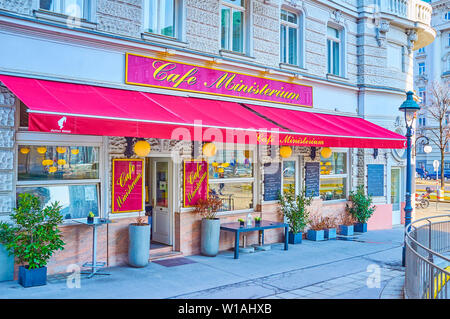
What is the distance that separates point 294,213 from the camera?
1221cm

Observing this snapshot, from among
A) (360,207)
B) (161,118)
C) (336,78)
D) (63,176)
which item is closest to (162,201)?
(63,176)

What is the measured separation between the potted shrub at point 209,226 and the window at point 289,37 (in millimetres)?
5318

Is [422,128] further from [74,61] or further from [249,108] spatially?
[74,61]

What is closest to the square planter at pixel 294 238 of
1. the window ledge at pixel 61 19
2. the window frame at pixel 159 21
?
the window frame at pixel 159 21

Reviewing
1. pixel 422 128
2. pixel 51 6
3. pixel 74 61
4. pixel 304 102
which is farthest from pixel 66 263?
pixel 422 128

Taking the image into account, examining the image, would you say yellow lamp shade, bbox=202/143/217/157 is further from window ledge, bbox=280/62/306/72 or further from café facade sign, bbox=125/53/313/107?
window ledge, bbox=280/62/306/72

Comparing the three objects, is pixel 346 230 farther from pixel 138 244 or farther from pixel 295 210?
pixel 138 244

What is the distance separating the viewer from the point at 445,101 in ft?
99.3

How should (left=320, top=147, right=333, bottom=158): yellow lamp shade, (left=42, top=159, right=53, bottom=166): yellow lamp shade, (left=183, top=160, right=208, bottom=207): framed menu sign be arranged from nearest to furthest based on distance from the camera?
1. (left=42, top=159, right=53, bottom=166): yellow lamp shade
2. (left=183, top=160, right=208, bottom=207): framed menu sign
3. (left=320, top=147, right=333, bottom=158): yellow lamp shade

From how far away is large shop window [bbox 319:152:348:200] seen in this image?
1428cm

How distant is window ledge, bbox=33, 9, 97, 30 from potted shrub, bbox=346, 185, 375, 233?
995cm

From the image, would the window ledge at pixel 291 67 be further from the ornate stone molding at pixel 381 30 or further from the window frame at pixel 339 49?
the ornate stone molding at pixel 381 30

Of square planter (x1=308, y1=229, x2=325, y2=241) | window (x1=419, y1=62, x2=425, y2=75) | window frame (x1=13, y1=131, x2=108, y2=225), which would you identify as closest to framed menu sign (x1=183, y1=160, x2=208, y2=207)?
window frame (x1=13, y1=131, x2=108, y2=225)
